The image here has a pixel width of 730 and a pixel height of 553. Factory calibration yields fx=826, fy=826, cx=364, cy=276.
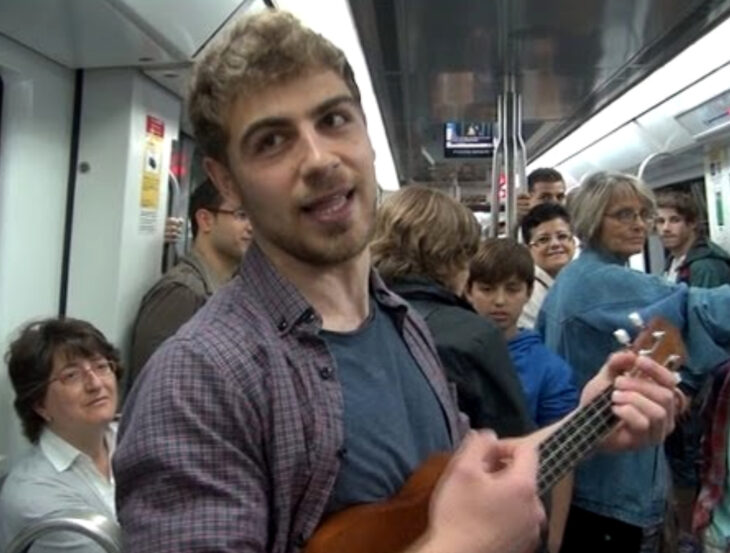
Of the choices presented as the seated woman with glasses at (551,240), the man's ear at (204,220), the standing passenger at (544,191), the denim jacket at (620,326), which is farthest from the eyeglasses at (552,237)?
the man's ear at (204,220)

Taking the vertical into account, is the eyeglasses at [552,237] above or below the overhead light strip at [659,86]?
below

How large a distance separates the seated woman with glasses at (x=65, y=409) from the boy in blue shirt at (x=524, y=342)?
3.79 ft

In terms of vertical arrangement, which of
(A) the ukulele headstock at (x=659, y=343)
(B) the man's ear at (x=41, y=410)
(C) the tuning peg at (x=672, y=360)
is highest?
(A) the ukulele headstock at (x=659, y=343)

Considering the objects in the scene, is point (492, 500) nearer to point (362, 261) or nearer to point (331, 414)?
point (331, 414)

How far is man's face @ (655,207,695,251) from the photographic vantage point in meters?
5.14

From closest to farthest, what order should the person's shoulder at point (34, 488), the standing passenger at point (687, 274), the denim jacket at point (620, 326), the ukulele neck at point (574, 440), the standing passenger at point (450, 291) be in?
the ukulele neck at point (574, 440)
the standing passenger at point (450, 291)
the person's shoulder at point (34, 488)
the denim jacket at point (620, 326)
the standing passenger at point (687, 274)

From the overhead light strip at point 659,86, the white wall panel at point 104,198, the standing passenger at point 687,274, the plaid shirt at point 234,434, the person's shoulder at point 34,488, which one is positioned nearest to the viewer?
the plaid shirt at point 234,434

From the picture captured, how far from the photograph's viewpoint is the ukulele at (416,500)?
3.04 feet

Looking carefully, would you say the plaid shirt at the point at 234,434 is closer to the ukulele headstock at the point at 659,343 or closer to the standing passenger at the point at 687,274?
the ukulele headstock at the point at 659,343

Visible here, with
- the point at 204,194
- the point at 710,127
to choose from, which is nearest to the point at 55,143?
the point at 204,194

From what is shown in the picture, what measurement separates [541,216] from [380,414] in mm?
2728

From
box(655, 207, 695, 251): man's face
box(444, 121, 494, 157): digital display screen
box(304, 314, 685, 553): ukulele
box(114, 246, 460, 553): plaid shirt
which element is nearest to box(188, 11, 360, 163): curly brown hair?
box(114, 246, 460, 553): plaid shirt

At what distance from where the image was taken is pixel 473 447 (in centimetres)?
92

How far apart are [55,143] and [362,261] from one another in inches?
71.0
